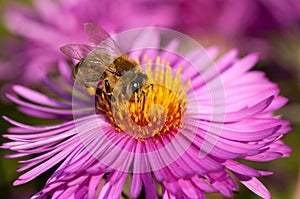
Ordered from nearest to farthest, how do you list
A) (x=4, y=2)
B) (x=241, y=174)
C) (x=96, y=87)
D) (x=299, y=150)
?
(x=241, y=174) < (x=96, y=87) < (x=299, y=150) < (x=4, y=2)

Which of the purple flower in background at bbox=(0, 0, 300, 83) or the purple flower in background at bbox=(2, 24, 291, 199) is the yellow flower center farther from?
the purple flower in background at bbox=(0, 0, 300, 83)

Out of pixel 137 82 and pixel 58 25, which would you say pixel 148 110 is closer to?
pixel 137 82

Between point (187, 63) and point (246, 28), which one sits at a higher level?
point (246, 28)

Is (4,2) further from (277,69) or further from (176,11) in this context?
(277,69)

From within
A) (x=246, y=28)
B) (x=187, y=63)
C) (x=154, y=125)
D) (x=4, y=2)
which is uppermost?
(x=4, y=2)

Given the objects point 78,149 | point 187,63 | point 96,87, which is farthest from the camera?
point 187,63

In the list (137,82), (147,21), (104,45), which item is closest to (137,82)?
(137,82)

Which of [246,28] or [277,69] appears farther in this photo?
[246,28]

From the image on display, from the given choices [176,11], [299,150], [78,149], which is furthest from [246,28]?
[78,149]
